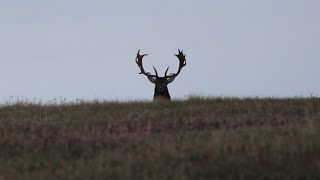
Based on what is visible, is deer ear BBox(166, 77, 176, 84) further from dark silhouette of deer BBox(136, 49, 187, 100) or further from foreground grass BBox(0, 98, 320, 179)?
foreground grass BBox(0, 98, 320, 179)

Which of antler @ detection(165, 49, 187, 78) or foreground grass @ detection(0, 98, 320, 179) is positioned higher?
antler @ detection(165, 49, 187, 78)

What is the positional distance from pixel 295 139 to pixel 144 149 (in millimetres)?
2201

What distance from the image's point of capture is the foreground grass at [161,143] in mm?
9789

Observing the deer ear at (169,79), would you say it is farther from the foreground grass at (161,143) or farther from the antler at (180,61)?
the foreground grass at (161,143)

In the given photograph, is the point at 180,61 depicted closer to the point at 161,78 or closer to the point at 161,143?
the point at 161,78

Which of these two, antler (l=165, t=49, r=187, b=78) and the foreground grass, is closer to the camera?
the foreground grass

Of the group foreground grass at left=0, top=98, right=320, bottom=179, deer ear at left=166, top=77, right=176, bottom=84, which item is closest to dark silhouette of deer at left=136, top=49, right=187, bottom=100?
deer ear at left=166, top=77, right=176, bottom=84

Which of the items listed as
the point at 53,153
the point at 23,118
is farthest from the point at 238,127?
the point at 23,118

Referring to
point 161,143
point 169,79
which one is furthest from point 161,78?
point 161,143

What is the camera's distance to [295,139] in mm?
11047

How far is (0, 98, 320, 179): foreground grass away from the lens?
9.79 metres

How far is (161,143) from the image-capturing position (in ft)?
37.1

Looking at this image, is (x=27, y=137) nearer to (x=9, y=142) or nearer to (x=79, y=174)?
(x=9, y=142)

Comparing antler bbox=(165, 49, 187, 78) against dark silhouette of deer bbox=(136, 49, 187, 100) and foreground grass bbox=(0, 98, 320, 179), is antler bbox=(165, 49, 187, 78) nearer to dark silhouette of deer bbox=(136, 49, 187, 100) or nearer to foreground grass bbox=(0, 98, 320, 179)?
dark silhouette of deer bbox=(136, 49, 187, 100)
